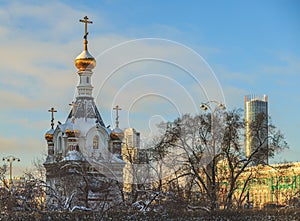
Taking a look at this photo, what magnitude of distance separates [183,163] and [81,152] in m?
14.3

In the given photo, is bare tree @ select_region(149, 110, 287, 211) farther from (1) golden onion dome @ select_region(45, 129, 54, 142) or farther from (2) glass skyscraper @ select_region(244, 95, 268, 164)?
(1) golden onion dome @ select_region(45, 129, 54, 142)

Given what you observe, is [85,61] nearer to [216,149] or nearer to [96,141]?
[96,141]

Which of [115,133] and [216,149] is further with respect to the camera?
[115,133]

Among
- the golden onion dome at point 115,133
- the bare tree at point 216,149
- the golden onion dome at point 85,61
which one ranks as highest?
the golden onion dome at point 85,61

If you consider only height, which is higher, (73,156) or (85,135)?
(85,135)

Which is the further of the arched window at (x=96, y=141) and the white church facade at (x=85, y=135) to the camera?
the arched window at (x=96, y=141)

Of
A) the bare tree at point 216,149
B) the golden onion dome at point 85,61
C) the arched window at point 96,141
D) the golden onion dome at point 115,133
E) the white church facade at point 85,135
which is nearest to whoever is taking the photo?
the bare tree at point 216,149

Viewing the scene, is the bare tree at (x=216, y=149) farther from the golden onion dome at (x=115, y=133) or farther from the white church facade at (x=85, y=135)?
the golden onion dome at (x=115, y=133)

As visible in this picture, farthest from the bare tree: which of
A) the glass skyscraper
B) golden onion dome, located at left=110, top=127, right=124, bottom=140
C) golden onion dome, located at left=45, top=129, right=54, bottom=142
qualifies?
golden onion dome, located at left=45, top=129, right=54, bottom=142

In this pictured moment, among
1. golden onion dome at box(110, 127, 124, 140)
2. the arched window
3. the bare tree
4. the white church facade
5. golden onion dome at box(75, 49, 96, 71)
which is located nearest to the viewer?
the bare tree

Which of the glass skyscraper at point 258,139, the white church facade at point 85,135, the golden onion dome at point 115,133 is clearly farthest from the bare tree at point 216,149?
the golden onion dome at point 115,133

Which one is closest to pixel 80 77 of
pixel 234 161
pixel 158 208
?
pixel 234 161

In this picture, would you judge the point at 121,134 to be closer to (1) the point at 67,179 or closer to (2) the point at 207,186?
(1) the point at 67,179

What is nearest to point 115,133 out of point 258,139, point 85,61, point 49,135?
point 49,135
